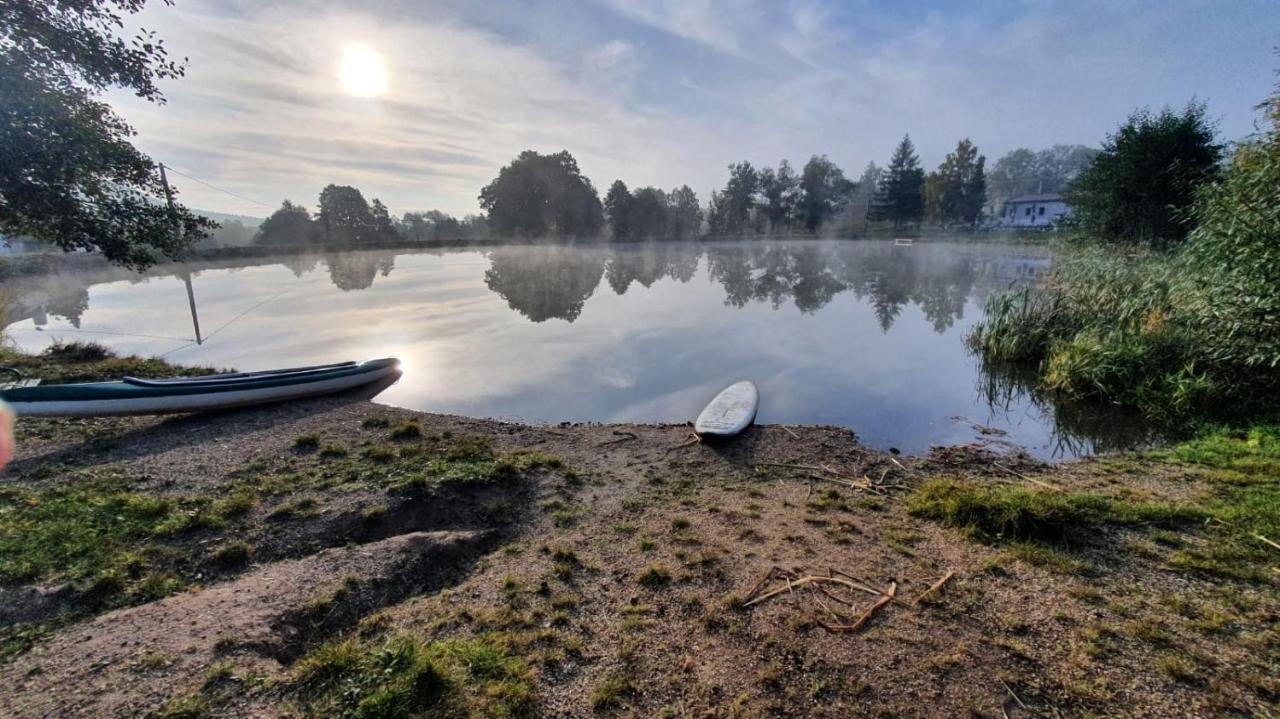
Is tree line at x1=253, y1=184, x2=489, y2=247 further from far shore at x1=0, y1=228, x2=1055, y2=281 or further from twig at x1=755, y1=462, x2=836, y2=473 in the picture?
twig at x1=755, y1=462, x2=836, y2=473

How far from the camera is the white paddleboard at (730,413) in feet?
23.7

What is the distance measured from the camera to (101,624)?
2.99m

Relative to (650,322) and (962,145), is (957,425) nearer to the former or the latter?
(650,322)

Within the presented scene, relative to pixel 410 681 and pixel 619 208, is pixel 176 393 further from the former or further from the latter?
pixel 619 208

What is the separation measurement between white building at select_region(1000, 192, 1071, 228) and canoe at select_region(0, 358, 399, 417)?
70.0 metres

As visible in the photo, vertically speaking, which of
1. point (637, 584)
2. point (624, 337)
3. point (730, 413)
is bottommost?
point (637, 584)

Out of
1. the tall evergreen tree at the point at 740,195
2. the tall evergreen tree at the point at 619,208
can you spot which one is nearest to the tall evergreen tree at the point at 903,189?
the tall evergreen tree at the point at 740,195

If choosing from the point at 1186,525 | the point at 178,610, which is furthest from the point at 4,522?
the point at 1186,525

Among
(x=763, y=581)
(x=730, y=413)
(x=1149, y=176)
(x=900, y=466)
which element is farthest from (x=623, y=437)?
(x=1149, y=176)

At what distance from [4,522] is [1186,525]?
33.0 feet

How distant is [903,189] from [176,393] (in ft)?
216

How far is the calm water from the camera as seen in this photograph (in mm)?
9000

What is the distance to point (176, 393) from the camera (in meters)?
7.68

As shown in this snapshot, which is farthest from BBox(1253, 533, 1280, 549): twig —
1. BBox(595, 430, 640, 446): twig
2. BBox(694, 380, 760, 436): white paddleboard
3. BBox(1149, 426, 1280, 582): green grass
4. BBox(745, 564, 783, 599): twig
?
BBox(595, 430, 640, 446): twig
